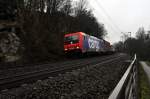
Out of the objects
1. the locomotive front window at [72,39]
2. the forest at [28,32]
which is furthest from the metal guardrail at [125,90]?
the locomotive front window at [72,39]

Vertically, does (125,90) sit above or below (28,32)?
below

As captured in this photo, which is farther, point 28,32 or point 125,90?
point 28,32

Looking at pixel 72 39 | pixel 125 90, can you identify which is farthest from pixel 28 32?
pixel 125 90

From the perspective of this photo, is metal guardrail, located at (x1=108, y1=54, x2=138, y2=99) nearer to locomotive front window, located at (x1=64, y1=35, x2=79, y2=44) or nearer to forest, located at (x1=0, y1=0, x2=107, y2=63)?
forest, located at (x1=0, y1=0, x2=107, y2=63)

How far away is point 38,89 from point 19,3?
23481mm

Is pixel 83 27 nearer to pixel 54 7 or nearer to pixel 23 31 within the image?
pixel 54 7

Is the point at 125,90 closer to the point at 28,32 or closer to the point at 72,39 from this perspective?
the point at 28,32

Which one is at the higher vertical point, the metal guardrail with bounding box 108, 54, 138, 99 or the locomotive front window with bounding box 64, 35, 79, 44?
the locomotive front window with bounding box 64, 35, 79, 44

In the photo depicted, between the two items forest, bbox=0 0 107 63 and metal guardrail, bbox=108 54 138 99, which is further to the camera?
forest, bbox=0 0 107 63

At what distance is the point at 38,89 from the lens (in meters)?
8.35

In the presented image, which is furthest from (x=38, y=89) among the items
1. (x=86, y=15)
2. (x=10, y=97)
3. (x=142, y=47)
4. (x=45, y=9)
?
(x=142, y=47)

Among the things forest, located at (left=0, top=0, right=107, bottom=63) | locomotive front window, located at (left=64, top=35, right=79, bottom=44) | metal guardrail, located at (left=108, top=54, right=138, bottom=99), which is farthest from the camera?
locomotive front window, located at (left=64, top=35, right=79, bottom=44)

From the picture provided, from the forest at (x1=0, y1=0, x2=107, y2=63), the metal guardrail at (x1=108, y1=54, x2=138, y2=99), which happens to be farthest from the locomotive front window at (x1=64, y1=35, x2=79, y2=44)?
the metal guardrail at (x1=108, y1=54, x2=138, y2=99)

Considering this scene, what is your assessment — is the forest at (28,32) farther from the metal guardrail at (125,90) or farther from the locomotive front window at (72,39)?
the metal guardrail at (125,90)
